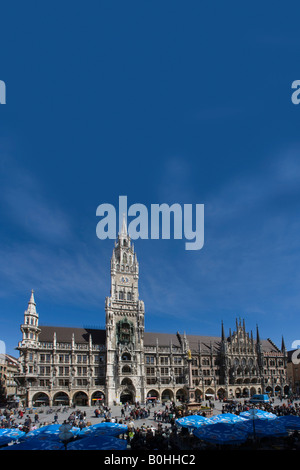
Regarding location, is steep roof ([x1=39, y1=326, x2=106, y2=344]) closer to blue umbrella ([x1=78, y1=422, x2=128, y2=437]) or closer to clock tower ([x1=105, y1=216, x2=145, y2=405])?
clock tower ([x1=105, y1=216, x2=145, y2=405])

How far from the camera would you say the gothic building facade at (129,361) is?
61281mm

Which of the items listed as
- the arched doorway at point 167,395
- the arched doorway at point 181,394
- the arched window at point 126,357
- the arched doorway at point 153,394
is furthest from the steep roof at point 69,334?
the arched doorway at point 181,394

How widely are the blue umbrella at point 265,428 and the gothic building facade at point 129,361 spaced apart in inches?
1127

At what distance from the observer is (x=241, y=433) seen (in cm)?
2117

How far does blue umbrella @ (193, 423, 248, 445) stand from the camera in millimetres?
20297

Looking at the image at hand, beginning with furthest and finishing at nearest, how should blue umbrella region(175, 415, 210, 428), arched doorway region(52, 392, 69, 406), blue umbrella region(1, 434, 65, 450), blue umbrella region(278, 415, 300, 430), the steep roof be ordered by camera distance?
the steep roof < arched doorway region(52, 392, 69, 406) < blue umbrella region(175, 415, 210, 428) < blue umbrella region(278, 415, 300, 430) < blue umbrella region(1, 434, 65, 450)

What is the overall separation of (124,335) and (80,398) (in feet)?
47.5

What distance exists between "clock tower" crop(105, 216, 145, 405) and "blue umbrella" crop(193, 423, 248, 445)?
149ft

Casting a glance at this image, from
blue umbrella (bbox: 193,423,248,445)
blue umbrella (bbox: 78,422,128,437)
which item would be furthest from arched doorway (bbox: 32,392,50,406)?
blue umbrella (bbox: 193,423,248,445)

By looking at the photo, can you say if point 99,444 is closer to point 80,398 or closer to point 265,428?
point 265,428
